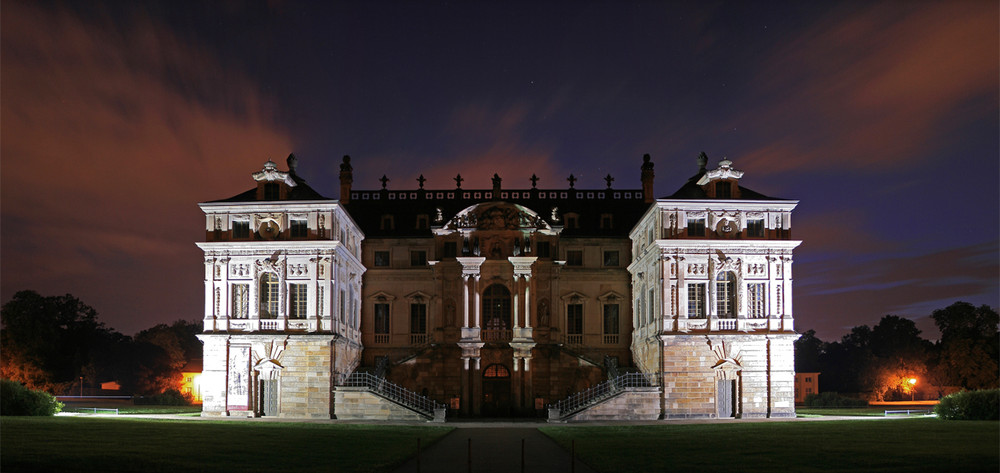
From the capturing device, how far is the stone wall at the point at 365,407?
51.3m

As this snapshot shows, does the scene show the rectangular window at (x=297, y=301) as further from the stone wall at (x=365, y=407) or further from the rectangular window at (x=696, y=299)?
the rectangular window at (x=696, y=299)

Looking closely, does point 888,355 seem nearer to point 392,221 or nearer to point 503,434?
Answer: point 392,221

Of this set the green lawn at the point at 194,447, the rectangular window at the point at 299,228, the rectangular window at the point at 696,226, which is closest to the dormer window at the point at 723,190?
the rectangular window at the point at 696,226

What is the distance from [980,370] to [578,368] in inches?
1797

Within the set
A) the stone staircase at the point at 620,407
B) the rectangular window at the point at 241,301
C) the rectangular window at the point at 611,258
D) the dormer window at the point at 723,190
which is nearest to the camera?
the stone staircase at the point at 620,407

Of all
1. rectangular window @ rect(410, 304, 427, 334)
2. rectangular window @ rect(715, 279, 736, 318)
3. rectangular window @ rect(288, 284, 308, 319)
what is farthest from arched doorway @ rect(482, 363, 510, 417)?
rectangular window @ rect(715, 279, 736, 318)

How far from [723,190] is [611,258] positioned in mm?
11762

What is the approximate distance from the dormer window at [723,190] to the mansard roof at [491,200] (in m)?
11.4

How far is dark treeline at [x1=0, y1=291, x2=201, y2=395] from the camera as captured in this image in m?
83.0

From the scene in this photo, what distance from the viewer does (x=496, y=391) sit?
193 feet

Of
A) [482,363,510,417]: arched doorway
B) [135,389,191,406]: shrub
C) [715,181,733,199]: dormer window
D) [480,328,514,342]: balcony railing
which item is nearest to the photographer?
[715,181,733,199]: dormer window

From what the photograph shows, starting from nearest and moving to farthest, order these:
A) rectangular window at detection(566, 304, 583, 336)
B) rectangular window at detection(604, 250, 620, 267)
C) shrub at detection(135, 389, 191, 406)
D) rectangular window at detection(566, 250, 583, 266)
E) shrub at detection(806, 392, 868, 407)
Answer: rectangular window at detection(566, 304, 583, 336), rectangular window at detection(566, 250, 583, 266), rectangular window at detection(604, 250, 620, 267), shrub at detection(806, 392, 868, 407), shrub at detection(135, 389, 191, 406)

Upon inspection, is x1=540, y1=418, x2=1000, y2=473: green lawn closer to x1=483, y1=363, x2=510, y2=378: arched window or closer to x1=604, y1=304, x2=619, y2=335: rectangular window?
x1=483, y1=363, x2=510, y2=378: arched window

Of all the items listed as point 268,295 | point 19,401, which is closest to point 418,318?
point 268,295
